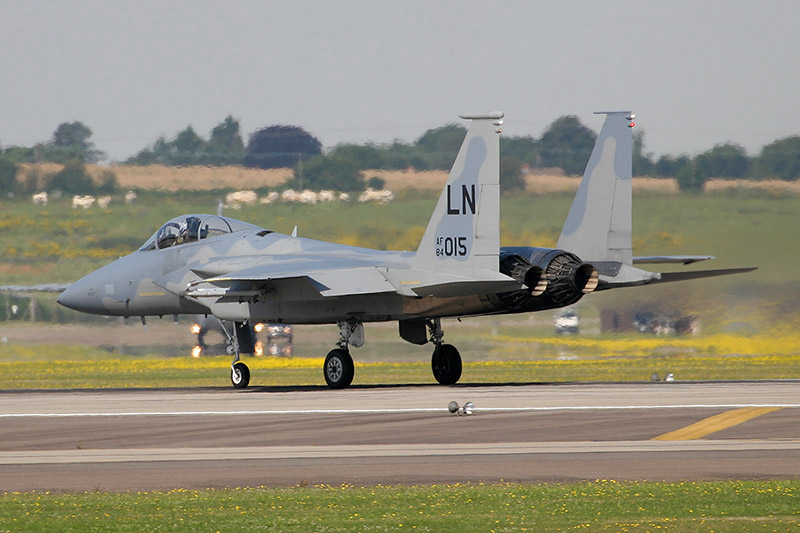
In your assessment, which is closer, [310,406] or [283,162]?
[310,406]

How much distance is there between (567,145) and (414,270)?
14340 millimetres

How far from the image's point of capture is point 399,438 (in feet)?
55.0

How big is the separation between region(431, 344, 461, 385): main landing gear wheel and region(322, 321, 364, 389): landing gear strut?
6.29ft

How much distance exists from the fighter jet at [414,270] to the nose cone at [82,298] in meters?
0.04

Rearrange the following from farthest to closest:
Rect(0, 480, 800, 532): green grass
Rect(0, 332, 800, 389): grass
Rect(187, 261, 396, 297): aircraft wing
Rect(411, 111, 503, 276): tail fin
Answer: Rect(0, 332, 800, 389): grass
Rect(187, 261, 396, 297): aircraft wing
Rect(411, 111, 503, 276): tail fin
Rect(0, 480, 800, 532): green grass

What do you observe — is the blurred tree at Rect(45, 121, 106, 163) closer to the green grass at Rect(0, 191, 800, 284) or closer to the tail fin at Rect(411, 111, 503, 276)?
the green grass at Rect(0, 191, 800, 284)

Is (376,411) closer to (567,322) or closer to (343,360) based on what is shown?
(343,360)

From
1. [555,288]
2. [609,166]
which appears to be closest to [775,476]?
[555,288]

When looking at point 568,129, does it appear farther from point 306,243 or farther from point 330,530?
point 330,530

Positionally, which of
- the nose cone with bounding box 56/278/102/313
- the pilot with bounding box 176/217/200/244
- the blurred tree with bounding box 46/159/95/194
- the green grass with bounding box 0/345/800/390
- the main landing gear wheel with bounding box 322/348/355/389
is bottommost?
the green grass with bounding box 0/345/800/390

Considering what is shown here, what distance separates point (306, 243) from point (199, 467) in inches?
593

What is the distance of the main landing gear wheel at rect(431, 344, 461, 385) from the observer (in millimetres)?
28484

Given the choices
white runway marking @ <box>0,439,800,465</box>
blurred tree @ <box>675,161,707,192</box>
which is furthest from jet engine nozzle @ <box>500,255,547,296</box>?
blurred tree @ <box>675,161,707,192</box>

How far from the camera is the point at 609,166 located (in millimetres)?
28312
